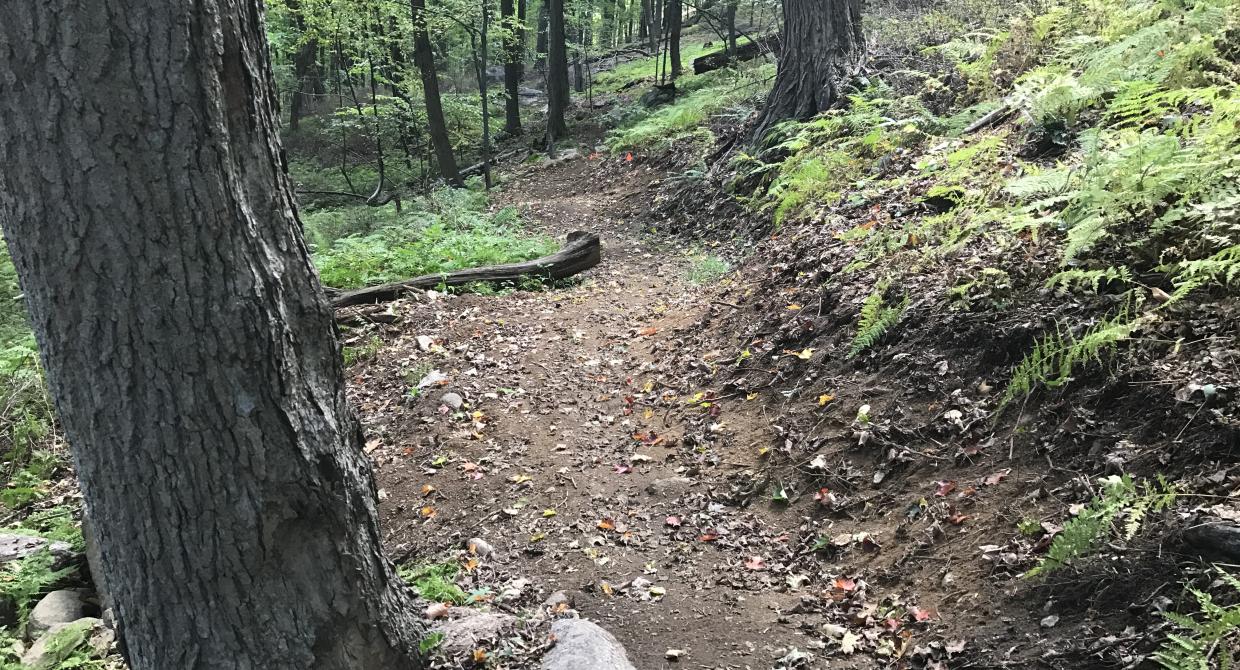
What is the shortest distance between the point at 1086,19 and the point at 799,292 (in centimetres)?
491

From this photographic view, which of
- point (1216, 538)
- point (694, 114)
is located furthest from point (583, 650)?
point (694, 114)

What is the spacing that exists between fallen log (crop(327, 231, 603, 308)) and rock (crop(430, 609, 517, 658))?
5.57 meters

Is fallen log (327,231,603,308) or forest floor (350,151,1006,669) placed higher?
fallen log (327,231,603,308)

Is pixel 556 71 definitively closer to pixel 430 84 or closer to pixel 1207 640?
pixel 430 84

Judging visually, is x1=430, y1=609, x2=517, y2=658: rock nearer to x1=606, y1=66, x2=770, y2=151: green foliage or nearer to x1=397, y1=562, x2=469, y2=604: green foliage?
x1=397, y1=562, x2=469, y2=604: green foliage

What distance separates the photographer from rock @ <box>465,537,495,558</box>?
14.4 ft

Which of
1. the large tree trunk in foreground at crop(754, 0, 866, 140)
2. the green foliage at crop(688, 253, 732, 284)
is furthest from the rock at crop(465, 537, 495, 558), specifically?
the large tree trunk in foreground at crop(754, 0, 866, 140)

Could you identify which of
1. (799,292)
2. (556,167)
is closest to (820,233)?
(799,292)

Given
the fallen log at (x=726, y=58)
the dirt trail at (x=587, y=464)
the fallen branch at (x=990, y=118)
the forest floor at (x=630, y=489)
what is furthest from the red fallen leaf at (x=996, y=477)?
the fallen log at (x=726, y=58)

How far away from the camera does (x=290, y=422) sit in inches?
87.4

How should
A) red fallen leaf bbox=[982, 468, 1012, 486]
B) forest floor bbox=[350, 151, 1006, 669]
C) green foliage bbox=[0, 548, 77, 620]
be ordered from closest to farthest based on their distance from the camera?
1. forest floor bbox=[350, 151, 1006, 669]
2. red fallen leaf bbox=[982, 468, 1012, 486]
3. green foliage bbox=[0, 548, 77, 620]

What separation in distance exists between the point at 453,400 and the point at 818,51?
7.09 meters

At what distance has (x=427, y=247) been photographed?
34.4 feet

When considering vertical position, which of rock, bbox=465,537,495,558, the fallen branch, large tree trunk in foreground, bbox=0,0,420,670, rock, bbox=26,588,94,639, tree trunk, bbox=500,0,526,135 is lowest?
rock, bbox=26,588,94,639
